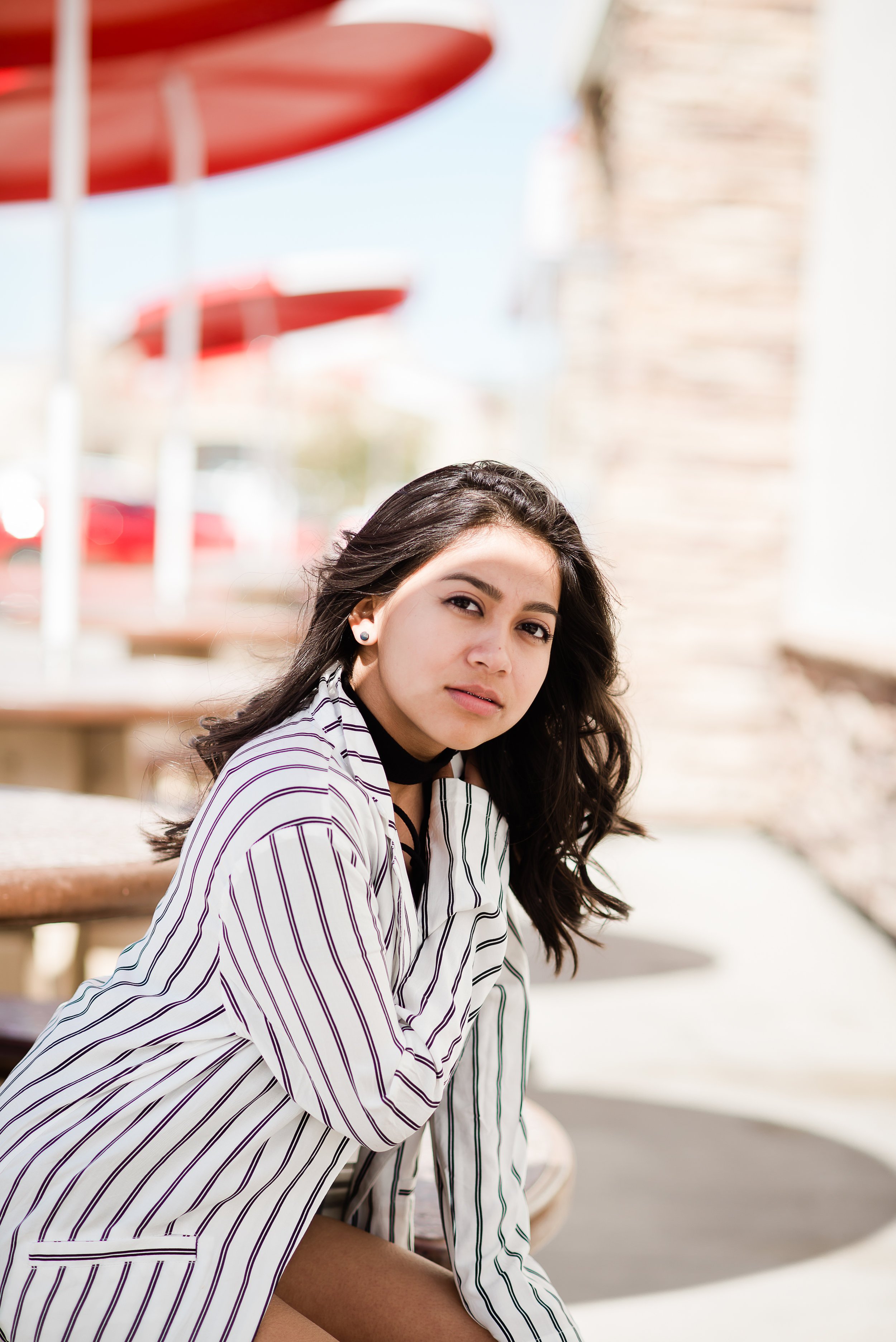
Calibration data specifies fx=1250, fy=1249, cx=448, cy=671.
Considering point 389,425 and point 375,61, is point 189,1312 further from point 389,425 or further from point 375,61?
point 389,425

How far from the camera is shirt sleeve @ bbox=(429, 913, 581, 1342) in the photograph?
126 cm

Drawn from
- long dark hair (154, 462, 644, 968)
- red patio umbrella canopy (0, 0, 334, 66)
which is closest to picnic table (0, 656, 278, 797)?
long dark hair (154, 462, 644, 968)

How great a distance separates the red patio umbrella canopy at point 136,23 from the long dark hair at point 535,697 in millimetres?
2480

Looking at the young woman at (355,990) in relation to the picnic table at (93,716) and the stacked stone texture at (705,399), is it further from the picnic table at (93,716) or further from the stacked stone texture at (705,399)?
the stacked stone texture at (705,399)

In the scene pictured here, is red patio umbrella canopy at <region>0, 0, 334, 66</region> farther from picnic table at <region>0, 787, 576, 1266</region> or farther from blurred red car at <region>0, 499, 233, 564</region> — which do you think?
blurred red car at <region>0, 499, 233, 564</region>

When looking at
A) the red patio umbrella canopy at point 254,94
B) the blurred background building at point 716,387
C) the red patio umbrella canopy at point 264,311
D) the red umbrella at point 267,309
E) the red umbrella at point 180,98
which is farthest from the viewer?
the red patio umbrella canopy at point 264,311

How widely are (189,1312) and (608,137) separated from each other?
6803 millimetres

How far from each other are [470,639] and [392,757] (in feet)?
0.55

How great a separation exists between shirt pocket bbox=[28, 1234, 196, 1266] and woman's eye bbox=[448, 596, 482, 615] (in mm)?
678

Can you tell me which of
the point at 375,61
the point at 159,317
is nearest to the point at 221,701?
the point at 375,61

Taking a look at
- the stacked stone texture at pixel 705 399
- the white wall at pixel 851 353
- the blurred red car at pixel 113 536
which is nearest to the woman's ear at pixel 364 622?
the white wall at pixel 851 353

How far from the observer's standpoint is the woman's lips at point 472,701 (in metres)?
1.34

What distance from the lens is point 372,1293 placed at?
128 centimetres

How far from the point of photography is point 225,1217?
3.72ft
